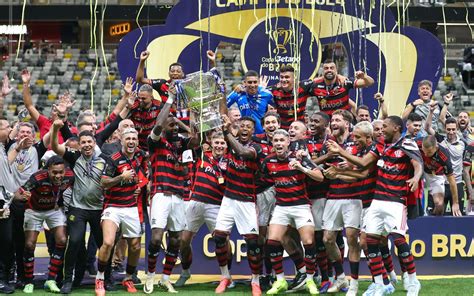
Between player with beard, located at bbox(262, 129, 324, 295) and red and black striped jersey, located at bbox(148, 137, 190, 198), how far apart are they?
1.17 m

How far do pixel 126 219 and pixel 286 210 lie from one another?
5.86 ft

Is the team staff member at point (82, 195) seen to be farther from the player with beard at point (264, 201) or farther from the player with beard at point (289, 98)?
the player with beard at point (289, 98)

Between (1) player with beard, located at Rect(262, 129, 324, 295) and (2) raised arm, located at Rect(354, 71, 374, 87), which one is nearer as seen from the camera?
(1) player with beard, located at Rect(262, 129, 324, 295)

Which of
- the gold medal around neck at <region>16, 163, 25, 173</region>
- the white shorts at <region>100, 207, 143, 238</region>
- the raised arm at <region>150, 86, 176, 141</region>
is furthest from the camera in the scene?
the gold medal around neck at <region>16, 163, 25, 173</region>

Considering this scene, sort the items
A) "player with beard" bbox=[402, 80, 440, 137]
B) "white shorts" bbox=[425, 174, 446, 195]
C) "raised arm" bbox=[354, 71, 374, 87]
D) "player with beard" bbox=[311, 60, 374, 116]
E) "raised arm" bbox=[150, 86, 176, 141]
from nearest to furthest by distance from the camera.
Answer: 1. "raised arm" bbox=[150, 86, 176, 141]
2. "raised arm" bbox=[354, 71, 374, 87]
3. "player with beard" bbox=[311, 60, 374, 116]
4. "player with beard" bbox=[402, 80, 440, 137]
5. "white shorts" bbox=[425, 174, 446, 195]

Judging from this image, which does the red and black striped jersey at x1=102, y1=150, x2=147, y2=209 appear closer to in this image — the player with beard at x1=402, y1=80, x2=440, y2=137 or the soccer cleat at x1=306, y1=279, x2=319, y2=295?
the soccer cleat at x1=306, y1=279, x2=319, y2=295

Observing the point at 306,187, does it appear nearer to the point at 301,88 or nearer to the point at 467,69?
the point at 301,88

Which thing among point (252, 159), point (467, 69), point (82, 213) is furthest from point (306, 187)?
point (467, 69)

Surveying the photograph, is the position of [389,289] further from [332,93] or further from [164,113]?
[164,113]

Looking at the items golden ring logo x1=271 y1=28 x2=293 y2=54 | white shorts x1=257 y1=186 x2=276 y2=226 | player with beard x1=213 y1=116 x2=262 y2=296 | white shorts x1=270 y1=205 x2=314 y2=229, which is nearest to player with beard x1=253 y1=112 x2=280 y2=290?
white shorts x1=257 y1=186 x2=276 y2=226

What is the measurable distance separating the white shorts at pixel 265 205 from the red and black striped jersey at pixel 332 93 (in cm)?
150

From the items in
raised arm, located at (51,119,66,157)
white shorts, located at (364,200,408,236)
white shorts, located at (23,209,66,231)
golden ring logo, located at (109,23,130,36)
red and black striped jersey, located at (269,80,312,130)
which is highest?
golden ring logo, located at (109,23,130,36)

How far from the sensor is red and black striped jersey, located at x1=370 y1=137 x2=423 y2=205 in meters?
9.82

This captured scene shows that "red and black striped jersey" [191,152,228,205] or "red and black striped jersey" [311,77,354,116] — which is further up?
"red and black striped jersey" [311,77,354,116]
